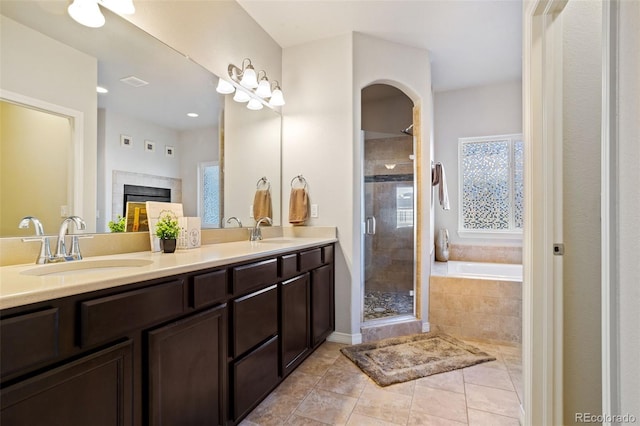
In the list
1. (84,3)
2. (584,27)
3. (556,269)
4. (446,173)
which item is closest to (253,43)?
(84,3)

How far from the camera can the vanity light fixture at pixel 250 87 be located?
2.30m

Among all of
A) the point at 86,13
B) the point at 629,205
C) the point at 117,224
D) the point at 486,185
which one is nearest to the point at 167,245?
the point at 117,224

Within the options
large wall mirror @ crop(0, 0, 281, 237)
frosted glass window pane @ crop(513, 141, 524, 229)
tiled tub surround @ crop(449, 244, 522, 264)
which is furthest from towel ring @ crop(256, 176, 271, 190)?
frosted glass window pane @ crop(513, 141, 524, 229)

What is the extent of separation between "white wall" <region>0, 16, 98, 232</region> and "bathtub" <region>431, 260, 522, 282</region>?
284 cm

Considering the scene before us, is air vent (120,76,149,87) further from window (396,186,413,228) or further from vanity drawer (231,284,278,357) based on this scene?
window (396,186,413,228)

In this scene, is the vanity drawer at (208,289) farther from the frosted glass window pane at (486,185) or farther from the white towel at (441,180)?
the frosted glass window pane at (486,185)

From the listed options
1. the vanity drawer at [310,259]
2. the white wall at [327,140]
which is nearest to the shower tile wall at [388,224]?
the white wall at [327,140]

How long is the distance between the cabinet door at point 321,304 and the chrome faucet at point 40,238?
1487mm

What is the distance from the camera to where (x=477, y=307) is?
273 cm

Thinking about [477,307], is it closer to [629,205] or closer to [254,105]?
[629,205]

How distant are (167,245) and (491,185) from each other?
3.80 metres

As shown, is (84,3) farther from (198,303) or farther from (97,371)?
(97,371)

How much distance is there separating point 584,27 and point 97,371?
2.27m

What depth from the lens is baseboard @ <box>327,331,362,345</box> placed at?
2609 mm
